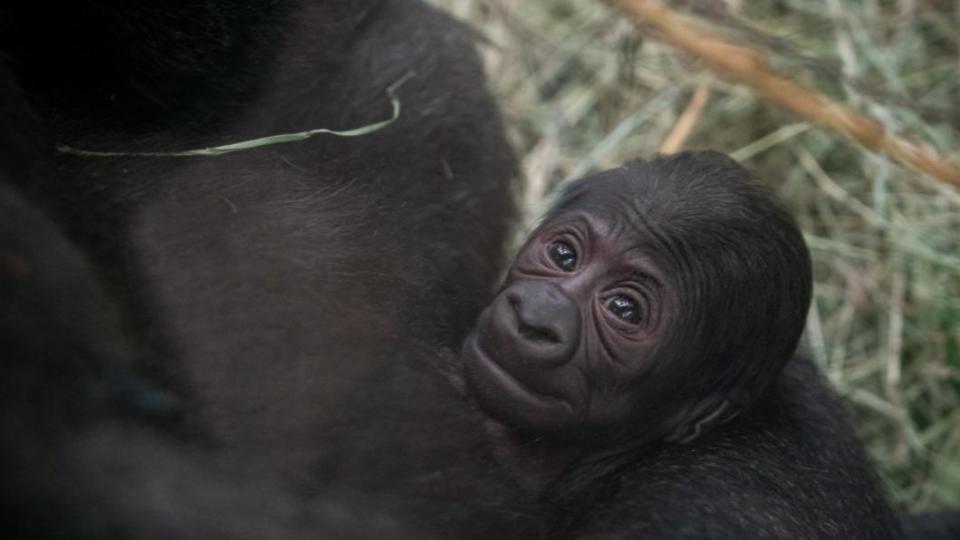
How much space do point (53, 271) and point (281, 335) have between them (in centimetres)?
85

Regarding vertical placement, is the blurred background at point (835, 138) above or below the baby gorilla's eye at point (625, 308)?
below

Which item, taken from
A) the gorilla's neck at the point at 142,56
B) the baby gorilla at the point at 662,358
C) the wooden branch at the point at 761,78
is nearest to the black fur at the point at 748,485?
the baby gorilla at the point at 662,358

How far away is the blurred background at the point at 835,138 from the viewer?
390 centimetres

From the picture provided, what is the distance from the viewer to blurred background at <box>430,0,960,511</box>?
12.8 feet

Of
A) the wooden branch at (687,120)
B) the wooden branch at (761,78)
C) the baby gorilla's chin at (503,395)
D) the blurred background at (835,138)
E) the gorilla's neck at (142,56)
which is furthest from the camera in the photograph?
Answer: the wooden branch at (687,120)

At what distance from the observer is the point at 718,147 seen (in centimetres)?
449

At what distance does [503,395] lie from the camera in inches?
109

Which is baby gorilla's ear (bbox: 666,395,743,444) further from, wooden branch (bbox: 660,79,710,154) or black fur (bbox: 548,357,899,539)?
wooden branch (bbox: 660,79,710,154)

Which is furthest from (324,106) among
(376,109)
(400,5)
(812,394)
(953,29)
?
(953,29)

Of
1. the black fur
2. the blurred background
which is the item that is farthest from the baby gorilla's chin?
the blurred background

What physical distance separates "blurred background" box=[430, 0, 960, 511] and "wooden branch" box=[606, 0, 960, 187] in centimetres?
6

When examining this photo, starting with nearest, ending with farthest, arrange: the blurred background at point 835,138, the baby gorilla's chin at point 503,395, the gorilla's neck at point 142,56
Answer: the gorilla's neck at point 142,56, the baby gorilla's chin at point 503,395, the blurred background at point 835,138

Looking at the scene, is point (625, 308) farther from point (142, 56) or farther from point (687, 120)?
point (687, 120)

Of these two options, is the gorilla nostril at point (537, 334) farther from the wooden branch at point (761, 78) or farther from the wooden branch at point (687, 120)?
the wooden branch at point (687, 120)
